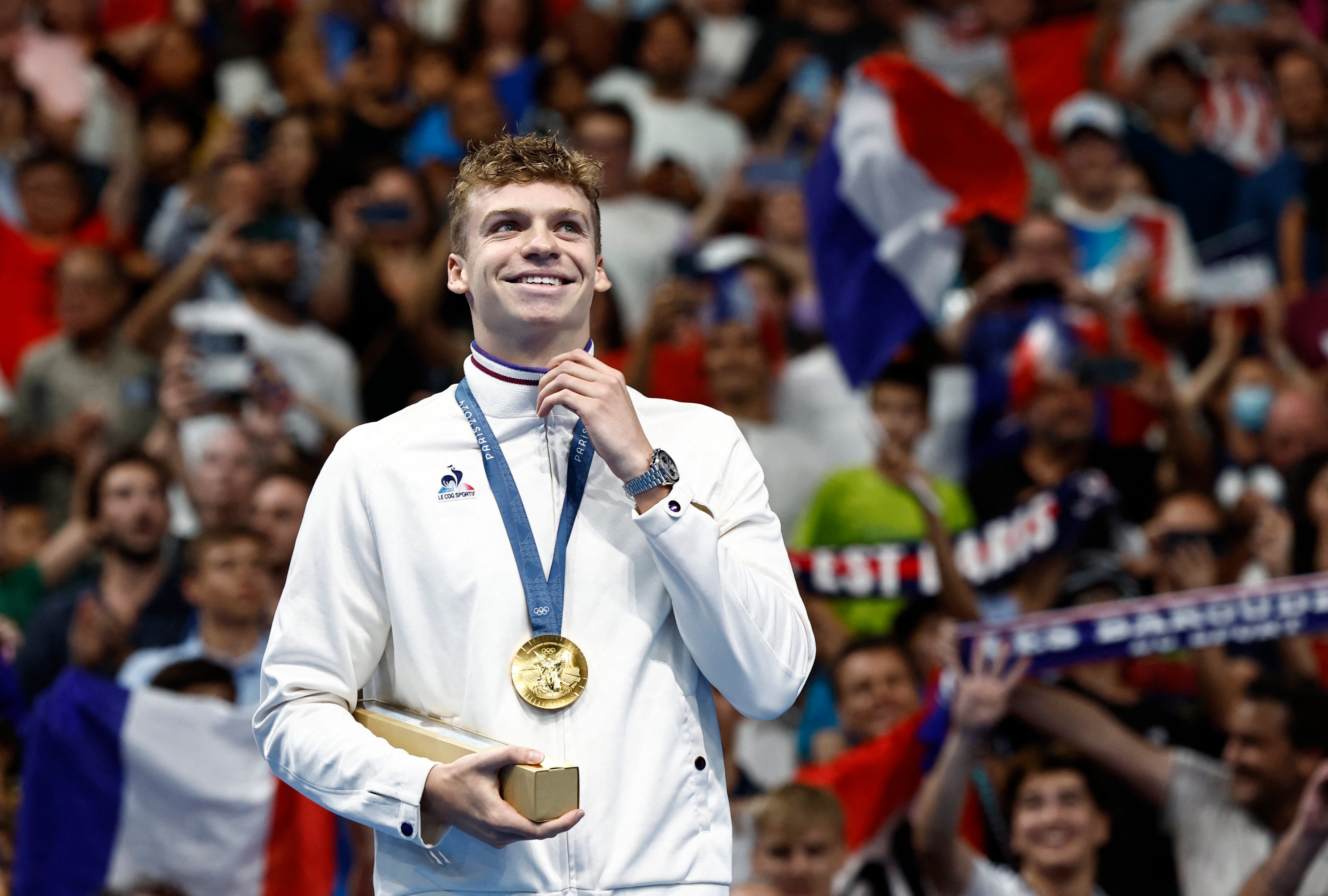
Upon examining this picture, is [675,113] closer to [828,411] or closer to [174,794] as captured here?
[828,411]

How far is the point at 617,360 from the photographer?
7.59 metres

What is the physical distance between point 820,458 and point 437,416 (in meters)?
→ 4.94

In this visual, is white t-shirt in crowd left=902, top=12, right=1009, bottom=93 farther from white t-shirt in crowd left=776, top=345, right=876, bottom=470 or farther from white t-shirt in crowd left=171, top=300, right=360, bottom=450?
white t-shirt in crowd left=171, top=300, right=360, bottom=450

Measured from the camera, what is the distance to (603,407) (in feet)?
8.20

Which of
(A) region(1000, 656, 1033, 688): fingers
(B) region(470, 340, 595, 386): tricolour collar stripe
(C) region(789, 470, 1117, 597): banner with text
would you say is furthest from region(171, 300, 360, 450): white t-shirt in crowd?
(B) region(470, 340, 595, 386): tricolour collar stripe

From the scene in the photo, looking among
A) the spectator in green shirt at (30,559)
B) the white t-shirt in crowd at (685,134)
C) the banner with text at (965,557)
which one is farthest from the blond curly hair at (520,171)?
the white t-shirt in crowd at (685,134)

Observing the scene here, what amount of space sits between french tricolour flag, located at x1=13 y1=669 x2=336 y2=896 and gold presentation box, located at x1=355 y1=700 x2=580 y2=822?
3191 millimetres

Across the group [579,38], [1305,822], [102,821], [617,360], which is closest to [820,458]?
[617,360]

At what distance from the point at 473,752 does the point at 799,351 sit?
6.22 metres

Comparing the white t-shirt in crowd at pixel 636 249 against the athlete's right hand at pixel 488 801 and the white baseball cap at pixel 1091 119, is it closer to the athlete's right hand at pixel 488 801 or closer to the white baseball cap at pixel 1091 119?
the white baseball cap at pixel 1091 119

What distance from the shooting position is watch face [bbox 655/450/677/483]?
97.9 inches

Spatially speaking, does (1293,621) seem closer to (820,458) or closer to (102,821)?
(820,458)

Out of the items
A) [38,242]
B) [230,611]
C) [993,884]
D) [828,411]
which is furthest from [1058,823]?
[38,242]

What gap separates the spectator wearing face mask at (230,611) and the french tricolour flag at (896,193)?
2.72 meters
